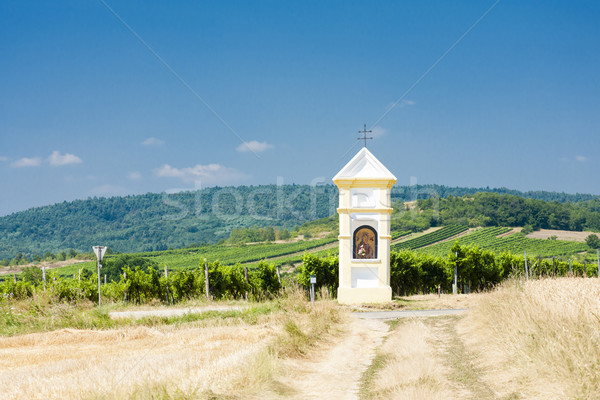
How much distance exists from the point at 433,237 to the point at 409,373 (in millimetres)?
79027

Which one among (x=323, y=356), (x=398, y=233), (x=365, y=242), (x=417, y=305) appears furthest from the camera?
(x=398, y=233)

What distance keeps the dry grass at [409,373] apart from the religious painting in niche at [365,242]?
13.4 meters

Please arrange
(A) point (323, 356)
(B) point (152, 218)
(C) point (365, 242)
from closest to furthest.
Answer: (A) point (323, 356) → (C) point (365, 242) → (B) point (152, 218)

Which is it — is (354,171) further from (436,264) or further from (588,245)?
(588,245)

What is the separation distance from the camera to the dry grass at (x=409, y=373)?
7.88 metres

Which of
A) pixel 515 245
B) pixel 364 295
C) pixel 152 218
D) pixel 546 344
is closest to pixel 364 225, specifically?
pixel 364 295

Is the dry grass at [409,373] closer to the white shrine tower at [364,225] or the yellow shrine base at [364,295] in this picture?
the yellow shrine base at [364,295]

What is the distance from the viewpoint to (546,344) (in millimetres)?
8398

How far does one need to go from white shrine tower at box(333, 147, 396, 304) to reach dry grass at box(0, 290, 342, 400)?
9.89 meters

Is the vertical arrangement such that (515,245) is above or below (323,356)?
above

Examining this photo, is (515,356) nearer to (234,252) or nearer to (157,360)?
(157,360)

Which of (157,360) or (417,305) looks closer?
(157,360)

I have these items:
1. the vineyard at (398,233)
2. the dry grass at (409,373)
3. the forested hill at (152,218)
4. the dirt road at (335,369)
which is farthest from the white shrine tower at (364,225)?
the vineyard at (398,233)

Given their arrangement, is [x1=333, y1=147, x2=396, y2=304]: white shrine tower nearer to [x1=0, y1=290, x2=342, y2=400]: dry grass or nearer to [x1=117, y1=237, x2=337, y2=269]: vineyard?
[x1=0, y1=290, x2=342, y2=400]: dry grass
